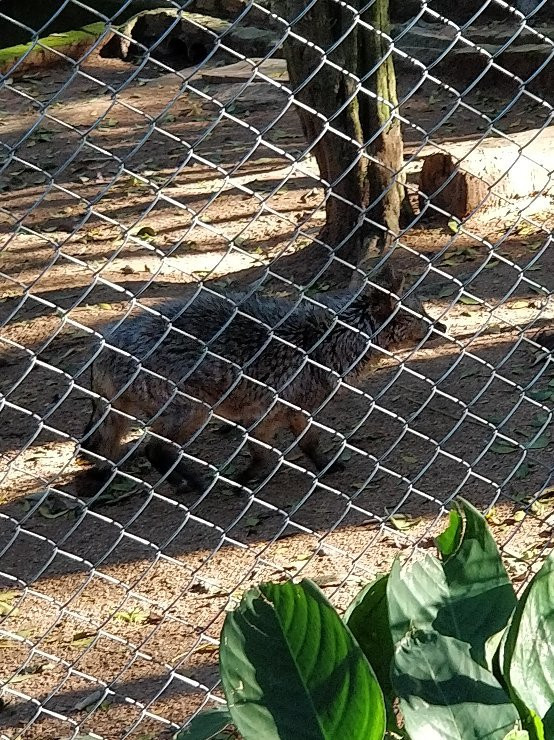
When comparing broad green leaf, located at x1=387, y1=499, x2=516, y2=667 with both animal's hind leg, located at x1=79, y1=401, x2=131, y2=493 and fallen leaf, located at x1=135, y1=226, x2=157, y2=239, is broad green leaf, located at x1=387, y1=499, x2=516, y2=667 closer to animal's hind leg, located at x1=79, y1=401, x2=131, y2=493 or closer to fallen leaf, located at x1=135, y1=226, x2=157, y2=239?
animal's hind leg, located at x1=79, y1=401, x2=131, y2=493

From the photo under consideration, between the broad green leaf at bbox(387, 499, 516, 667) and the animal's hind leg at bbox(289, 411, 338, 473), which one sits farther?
the animal's hind leg at bbox(289, 411, 338, 473)

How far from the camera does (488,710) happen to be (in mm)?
2348

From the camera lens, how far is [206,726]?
2484 millimetres

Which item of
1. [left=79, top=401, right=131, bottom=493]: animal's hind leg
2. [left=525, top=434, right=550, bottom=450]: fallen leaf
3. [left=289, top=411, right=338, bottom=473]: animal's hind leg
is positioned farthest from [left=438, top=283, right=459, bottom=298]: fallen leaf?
[left=79, top=401, right=131, bottom=493]: animal's hind leg

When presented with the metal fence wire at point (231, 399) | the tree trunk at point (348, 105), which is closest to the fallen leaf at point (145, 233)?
the metal fence wire at point (231, 399)

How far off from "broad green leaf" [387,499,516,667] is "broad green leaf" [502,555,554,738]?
0.06m

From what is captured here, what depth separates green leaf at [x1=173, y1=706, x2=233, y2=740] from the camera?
2430mm

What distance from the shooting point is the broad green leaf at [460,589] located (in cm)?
257

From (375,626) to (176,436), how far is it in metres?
2.38

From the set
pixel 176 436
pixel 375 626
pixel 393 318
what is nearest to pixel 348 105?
pixel 393 318

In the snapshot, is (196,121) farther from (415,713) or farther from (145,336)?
(415,713)

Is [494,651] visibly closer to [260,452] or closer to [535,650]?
[535,650]

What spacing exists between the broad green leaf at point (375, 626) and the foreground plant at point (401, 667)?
0.10 m

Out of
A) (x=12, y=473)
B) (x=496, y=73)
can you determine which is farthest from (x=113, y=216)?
(x=496, y=73)
